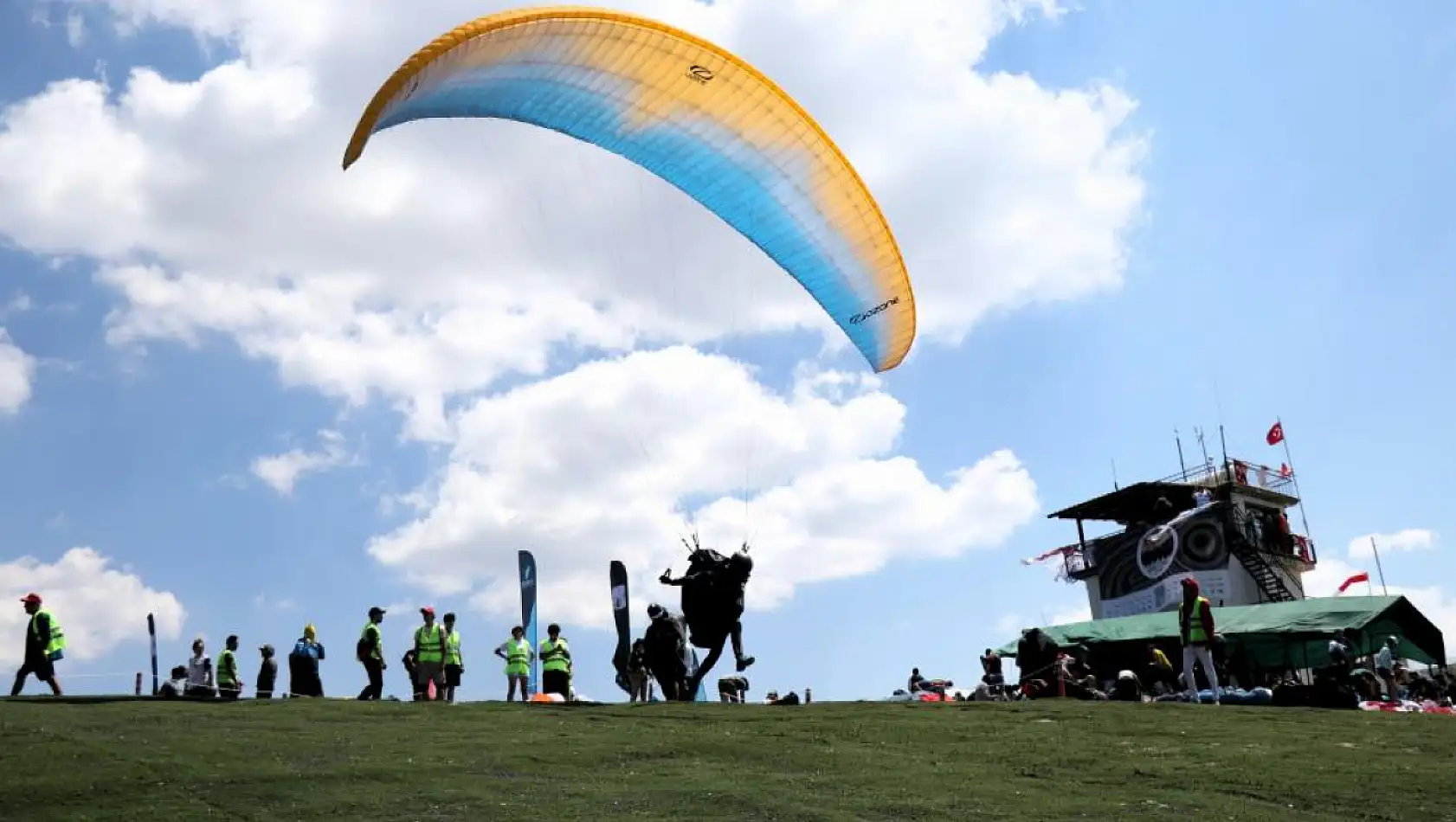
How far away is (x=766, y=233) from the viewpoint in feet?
66.3

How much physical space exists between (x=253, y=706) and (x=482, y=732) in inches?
129

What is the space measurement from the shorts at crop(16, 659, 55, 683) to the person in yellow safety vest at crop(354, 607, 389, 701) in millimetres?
3999

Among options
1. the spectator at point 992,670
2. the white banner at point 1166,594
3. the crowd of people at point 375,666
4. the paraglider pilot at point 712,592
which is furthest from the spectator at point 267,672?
the white banner at point 1166,594

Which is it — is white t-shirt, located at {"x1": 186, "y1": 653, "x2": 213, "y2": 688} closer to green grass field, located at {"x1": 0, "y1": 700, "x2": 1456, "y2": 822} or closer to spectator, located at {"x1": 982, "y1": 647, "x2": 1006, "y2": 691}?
green grass field, located at {"x1": 0, "y1": 700, "x2": 1456, "y2": 822}

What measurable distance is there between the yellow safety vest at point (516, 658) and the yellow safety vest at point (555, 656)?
1353 mm

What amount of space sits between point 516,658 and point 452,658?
1.64 metres

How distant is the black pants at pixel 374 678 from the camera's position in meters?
18.4

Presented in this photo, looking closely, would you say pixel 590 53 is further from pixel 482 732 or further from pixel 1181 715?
pixel 1181 715

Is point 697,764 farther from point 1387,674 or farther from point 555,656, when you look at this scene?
point 1387,674

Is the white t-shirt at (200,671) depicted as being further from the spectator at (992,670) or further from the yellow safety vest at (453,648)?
the spectator at (992,670)

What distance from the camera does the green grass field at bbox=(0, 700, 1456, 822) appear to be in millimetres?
8898

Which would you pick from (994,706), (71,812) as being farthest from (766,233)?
(71,812)

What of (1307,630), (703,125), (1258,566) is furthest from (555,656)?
(1258,566)

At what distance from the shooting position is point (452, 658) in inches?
757
